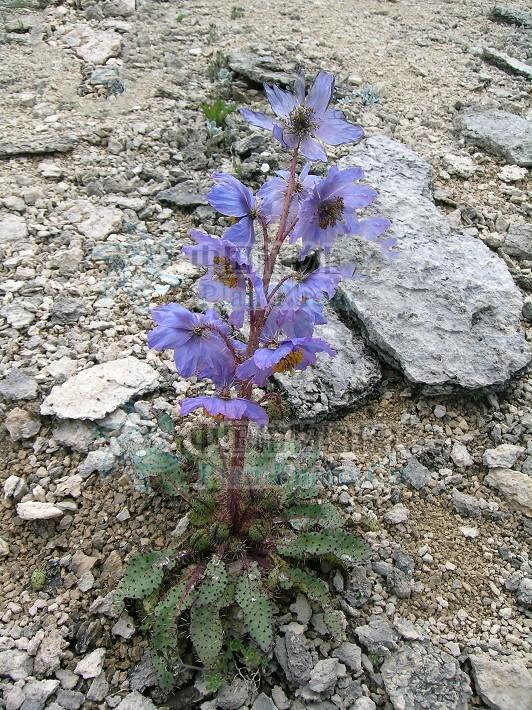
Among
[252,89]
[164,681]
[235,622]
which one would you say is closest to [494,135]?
[252,89]

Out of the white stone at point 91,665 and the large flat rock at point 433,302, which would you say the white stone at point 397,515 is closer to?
the large flat rock at point 433,302

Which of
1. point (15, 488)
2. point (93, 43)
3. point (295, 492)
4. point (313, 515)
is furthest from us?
point (93, 43)

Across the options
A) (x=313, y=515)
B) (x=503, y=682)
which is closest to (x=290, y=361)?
(x=313, y=515)

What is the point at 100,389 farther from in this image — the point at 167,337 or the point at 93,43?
the point at 93,43

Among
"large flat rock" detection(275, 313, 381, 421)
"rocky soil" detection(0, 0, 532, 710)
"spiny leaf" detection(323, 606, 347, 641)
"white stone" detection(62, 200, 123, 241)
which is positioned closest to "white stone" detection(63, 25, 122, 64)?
"rocky soil" detection(0, 0, 532, 710)

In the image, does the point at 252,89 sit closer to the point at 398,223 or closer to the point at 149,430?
the point at 398,223

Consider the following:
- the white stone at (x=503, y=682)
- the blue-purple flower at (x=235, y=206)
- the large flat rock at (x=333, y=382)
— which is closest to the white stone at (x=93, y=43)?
the large flat rock at (x=333, y=382)
